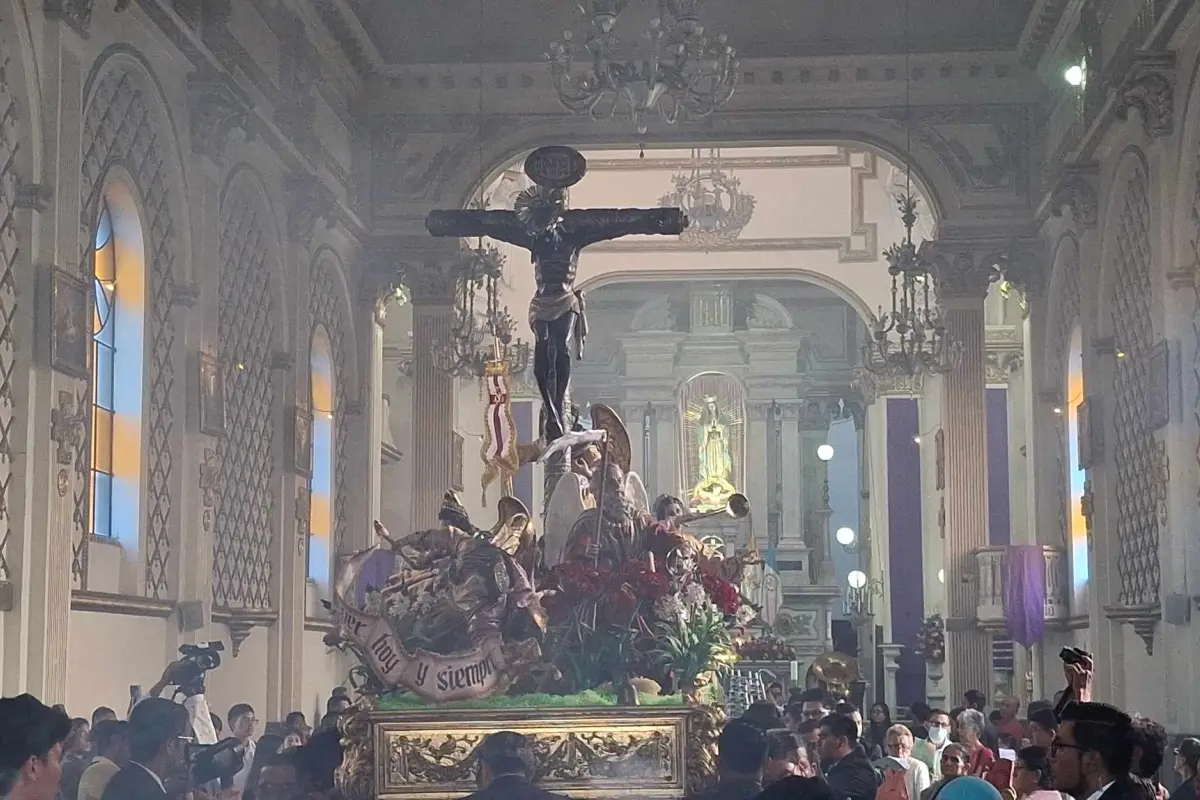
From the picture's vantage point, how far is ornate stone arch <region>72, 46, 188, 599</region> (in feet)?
43.6

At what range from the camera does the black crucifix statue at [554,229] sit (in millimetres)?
10883

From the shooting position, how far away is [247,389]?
17375 millimetres

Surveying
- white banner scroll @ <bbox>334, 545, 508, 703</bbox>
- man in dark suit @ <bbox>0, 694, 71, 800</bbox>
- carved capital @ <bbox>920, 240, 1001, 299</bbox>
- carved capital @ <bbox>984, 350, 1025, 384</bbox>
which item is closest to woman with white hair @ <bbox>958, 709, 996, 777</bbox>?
white banner scroll @ <bbox>334, 545, 508, 703</bbox>

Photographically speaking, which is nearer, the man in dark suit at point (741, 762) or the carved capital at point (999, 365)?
the man in dark suit at point (741, 762)

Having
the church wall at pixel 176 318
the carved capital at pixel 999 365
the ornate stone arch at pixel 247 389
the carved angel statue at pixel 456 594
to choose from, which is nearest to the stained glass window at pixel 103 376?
the church wall at pixel 176 318

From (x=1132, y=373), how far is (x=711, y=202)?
1185 centimetres

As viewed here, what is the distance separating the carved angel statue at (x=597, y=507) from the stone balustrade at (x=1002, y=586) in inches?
392

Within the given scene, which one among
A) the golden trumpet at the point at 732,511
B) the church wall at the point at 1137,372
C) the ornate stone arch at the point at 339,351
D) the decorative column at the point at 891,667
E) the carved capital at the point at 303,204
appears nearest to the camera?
the golden trumpet at the point at 732,511

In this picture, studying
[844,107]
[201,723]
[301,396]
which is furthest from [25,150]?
[844,107]

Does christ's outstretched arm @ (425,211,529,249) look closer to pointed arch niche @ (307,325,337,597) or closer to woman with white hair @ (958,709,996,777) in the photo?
woman with white hair @ (958,709,996,777)

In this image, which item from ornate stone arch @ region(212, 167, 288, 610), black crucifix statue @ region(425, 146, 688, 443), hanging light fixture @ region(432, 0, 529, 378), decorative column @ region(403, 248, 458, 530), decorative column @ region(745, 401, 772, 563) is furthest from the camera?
decorative column @ region(745, 401, 772, 563)

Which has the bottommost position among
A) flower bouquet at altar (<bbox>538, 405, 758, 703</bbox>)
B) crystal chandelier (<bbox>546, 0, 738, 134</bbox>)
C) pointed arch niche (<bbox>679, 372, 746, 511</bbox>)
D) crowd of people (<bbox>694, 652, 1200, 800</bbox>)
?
crowd of people (<bbox>694, 652, 1200, 800</bbox>)

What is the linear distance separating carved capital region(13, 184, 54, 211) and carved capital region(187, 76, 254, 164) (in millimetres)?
3894

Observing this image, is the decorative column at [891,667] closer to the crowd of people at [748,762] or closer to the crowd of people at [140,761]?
the crowd of people at [748,762]
